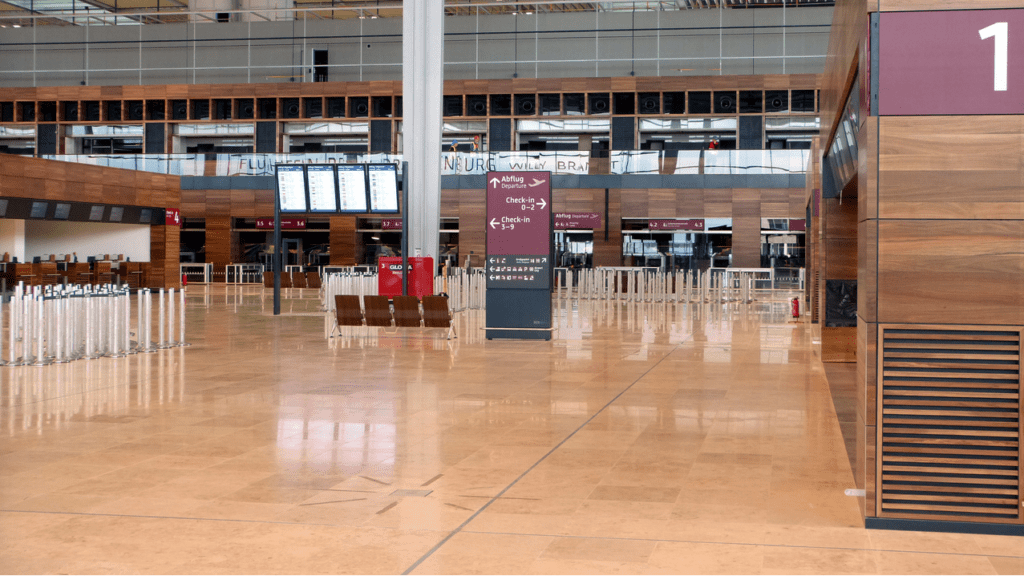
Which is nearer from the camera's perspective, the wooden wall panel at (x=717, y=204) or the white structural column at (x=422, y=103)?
the white structural column at (x=422, y=103)

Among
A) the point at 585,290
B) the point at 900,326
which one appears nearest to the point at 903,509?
the point at 900,326

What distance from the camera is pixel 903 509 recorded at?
462 centimetres

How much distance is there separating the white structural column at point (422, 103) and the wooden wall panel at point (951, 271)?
14.8m

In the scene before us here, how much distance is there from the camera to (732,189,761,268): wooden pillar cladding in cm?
3312

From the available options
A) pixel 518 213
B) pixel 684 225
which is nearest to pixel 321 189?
pixel 518 213

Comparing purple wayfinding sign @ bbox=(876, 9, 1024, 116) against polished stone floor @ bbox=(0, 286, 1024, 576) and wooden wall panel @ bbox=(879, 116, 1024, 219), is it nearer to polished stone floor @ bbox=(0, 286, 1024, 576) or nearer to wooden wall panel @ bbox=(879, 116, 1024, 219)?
wooden wall panel @ bbox=(879, 116, 1024, 219)

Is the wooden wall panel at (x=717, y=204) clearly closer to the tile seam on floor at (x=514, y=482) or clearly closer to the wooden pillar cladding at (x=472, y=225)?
the wooden pillar cladding at (x=472, y=225)

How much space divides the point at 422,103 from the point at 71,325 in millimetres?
9156

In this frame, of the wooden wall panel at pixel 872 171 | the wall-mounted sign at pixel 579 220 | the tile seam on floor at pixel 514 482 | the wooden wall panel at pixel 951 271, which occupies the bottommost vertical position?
the tile seam on floor at pixel 514 482

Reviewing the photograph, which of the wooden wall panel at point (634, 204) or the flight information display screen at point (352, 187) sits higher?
the wooden wall panel at point (634, 204)

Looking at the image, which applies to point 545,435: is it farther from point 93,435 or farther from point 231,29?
point 231,29

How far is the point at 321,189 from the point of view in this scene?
19391 millimetres

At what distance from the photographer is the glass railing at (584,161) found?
3231 cm

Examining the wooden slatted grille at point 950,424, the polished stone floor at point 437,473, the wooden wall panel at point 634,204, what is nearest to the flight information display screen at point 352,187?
the polished stone floor at point 437,473
